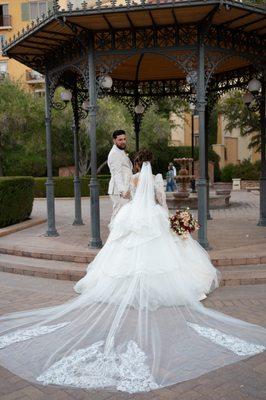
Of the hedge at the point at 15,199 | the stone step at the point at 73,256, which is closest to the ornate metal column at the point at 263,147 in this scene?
the stone step at the point at 73,256

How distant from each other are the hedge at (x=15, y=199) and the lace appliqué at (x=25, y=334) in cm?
602

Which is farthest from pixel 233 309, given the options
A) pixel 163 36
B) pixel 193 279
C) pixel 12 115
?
pixel 12 115

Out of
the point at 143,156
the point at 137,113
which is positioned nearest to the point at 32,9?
the point at 137,113

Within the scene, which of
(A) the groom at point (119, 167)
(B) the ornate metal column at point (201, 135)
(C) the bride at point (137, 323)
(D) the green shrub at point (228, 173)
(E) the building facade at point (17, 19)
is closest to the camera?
(C) the bride at point (137, 323)

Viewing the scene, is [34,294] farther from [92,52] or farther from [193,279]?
[92,52]

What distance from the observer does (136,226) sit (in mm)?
6129

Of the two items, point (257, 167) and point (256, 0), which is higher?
point (256, 0)

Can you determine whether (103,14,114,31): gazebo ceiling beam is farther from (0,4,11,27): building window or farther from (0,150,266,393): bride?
(0,4,11,27): building window

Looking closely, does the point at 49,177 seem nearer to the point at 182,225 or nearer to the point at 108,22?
the point at 108,22

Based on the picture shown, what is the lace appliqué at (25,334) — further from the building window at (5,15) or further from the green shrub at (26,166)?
the building window at (5,15)

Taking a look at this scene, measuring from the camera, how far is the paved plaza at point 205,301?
3570 millimetres

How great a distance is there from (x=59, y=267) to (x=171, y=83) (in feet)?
22.3

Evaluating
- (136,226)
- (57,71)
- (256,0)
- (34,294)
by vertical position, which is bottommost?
(34,294)

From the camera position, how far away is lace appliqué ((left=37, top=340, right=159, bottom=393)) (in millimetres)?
3680
